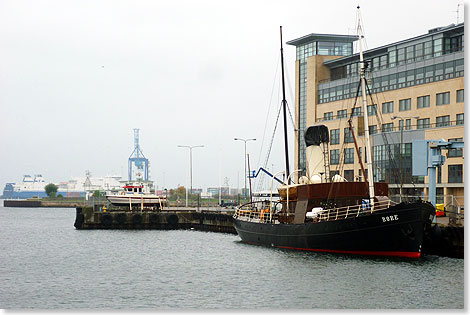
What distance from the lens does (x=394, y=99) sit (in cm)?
10438

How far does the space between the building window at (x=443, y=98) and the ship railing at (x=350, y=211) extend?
148 ft

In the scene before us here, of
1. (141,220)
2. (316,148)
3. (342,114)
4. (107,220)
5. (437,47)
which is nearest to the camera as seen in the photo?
(316,148)

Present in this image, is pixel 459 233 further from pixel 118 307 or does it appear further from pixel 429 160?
pixel 118 307

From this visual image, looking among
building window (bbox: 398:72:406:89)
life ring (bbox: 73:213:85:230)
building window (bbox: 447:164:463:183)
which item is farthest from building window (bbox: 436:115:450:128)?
life ring (bbox: 73:213:85:230)

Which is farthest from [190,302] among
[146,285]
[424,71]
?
[424,71]

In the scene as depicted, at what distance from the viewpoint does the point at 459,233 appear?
48125 mm

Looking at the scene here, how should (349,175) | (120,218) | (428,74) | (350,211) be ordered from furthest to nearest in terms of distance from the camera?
1. (349,175)
2. (428,74)
3. (120,218)
4. (350,211)

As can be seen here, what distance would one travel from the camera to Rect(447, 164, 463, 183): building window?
8819cm

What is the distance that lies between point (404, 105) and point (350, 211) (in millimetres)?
52176

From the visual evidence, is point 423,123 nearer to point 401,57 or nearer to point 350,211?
point 401,57

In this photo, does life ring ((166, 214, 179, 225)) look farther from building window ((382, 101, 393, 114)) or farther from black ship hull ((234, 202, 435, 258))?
black ship hull ((234, 202, 435, 258))

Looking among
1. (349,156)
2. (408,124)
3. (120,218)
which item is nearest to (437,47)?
(408,124)

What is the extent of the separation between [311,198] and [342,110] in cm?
5922

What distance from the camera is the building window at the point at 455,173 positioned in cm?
8819
